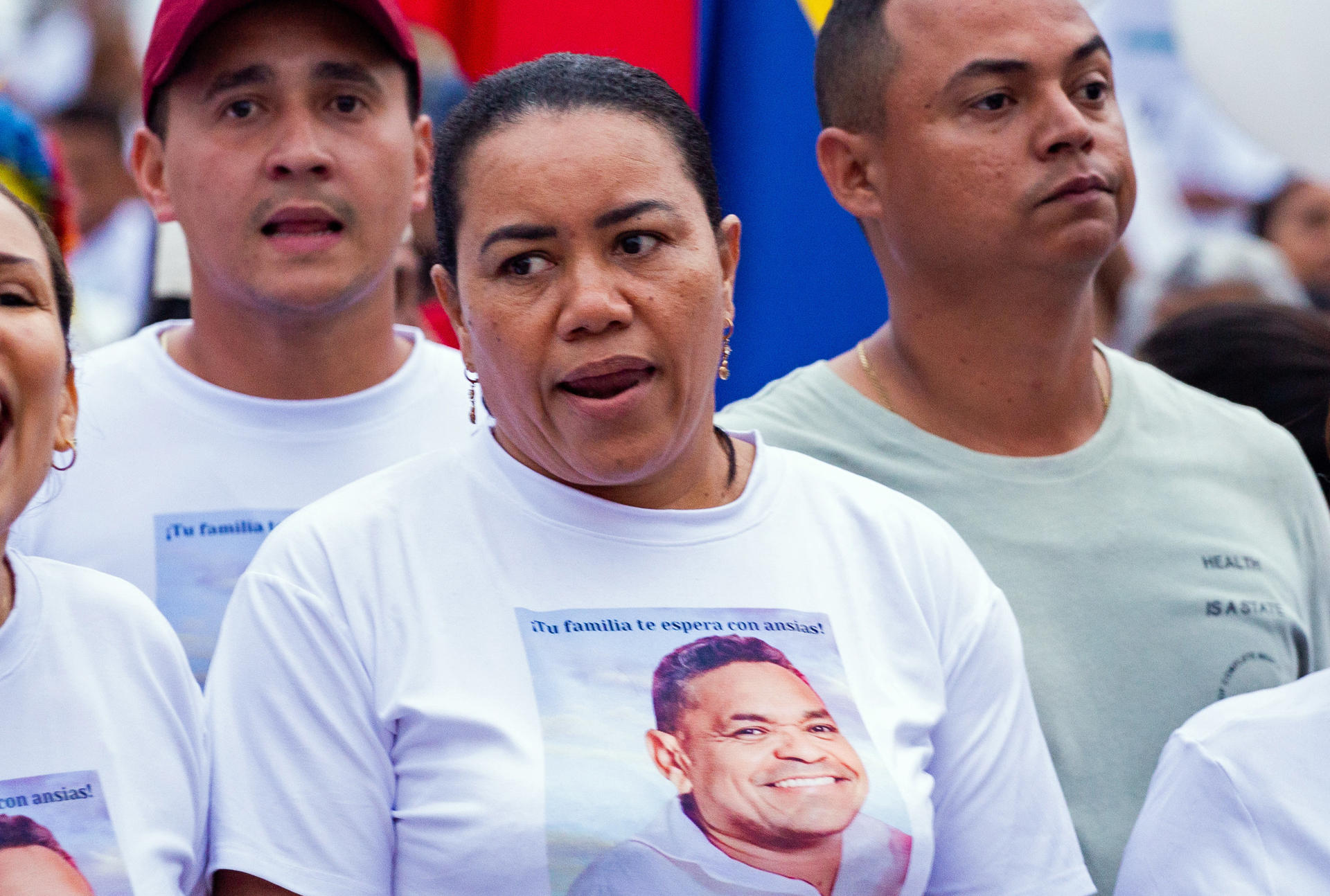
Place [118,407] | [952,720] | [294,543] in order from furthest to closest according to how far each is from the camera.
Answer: [118,407] → [952,720] → [294,543]

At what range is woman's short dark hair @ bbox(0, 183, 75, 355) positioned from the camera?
2.05 m

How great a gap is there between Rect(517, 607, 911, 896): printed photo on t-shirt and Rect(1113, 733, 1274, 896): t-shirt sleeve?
359 millimetres

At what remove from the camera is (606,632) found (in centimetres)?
198

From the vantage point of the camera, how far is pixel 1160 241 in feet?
21.1

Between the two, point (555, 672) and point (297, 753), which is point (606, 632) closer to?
point (555, 672)

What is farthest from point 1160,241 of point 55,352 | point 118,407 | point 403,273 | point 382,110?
point 55,352

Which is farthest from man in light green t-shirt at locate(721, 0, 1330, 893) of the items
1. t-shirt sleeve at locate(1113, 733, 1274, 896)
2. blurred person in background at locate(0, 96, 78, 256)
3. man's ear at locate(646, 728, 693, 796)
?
blurred person in background at locate(0, 96, 78, 256)

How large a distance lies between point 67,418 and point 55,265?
0.19 metres

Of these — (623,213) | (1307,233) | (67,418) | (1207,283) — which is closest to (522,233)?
(623,213)

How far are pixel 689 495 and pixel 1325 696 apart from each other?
87 cm

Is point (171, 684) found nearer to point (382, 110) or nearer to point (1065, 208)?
point (382, 110)

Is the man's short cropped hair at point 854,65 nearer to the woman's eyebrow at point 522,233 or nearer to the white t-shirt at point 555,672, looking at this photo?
the white t-shirt at point 555,672

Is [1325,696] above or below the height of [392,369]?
below

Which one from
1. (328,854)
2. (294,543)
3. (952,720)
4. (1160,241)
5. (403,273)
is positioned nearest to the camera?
(328,854)
